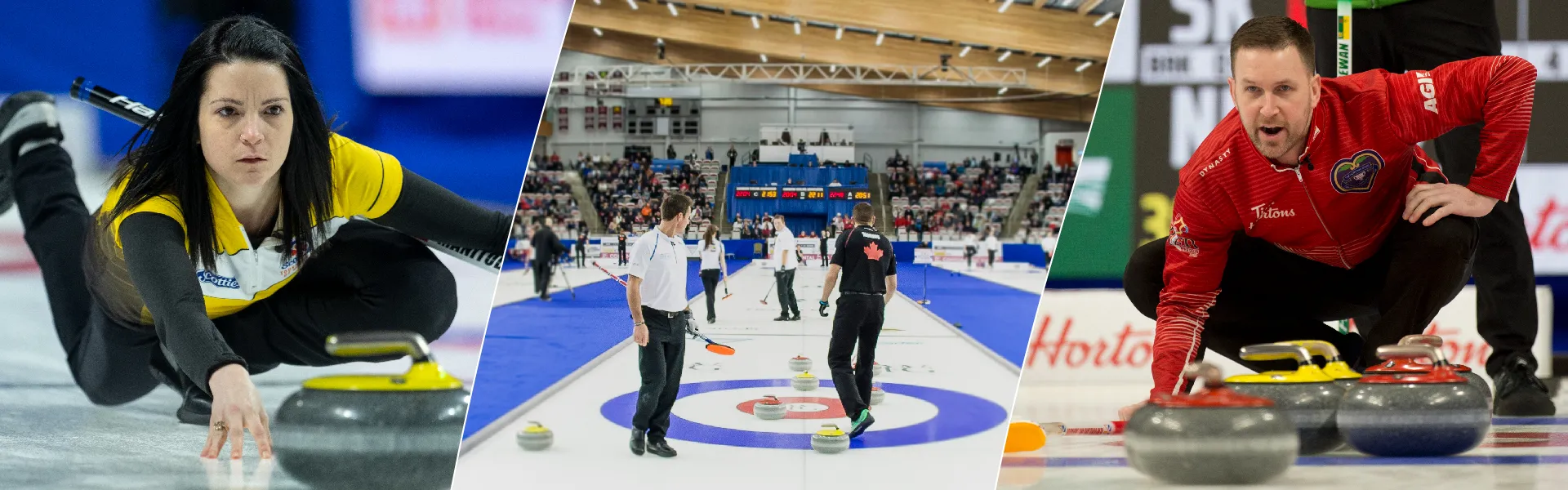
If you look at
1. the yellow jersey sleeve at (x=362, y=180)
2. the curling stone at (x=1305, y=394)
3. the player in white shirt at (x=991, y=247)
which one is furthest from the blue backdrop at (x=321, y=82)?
the player in white shirt at (x=991, y=247)

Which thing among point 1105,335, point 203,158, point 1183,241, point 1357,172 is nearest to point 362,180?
point 203,158

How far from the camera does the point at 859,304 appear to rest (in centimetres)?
341

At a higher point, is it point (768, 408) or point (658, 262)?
point (658, 262)

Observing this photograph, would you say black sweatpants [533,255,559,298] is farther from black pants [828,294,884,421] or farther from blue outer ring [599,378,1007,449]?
black pants [828,294,884,421]

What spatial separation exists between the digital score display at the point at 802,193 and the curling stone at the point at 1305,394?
1881 mm

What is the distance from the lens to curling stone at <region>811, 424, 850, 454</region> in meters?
3.34

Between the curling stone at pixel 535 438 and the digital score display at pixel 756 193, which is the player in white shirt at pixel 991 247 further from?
the curling stone at pixel 535 438

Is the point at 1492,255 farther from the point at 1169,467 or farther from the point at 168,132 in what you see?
the point at 168,132

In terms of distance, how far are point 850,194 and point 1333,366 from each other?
2.14 meters

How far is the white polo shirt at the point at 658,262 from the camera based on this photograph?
296cm

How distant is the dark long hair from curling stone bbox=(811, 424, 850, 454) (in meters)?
1.70

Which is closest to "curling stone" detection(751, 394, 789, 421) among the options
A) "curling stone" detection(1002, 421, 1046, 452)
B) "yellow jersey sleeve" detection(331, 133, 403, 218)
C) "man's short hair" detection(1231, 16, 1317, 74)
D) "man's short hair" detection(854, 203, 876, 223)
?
"man's short hair" detection(854, 203, 876, 223)

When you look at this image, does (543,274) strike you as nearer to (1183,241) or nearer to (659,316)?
(659,316)

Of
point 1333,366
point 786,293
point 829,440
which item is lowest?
point 829,440
